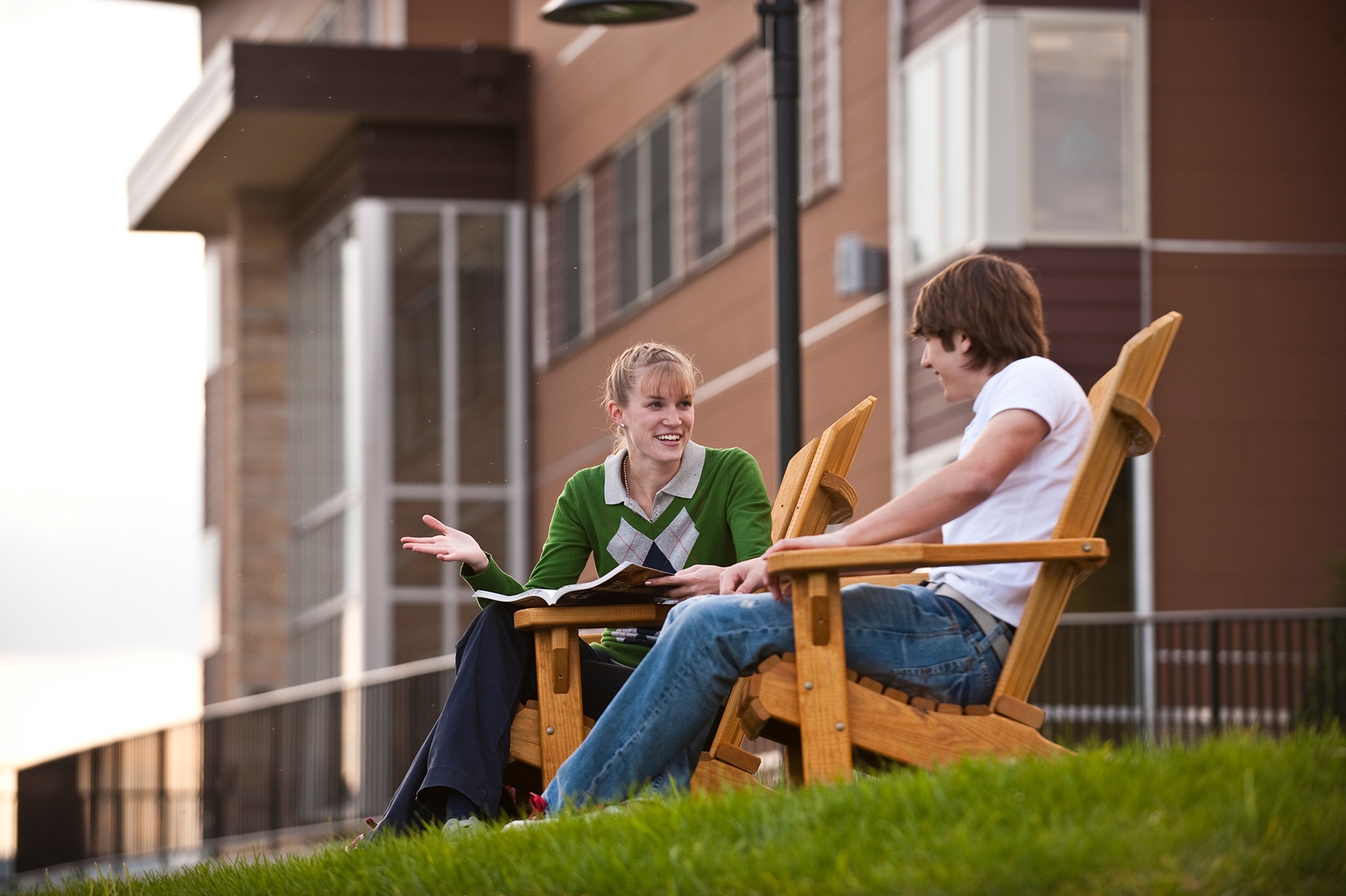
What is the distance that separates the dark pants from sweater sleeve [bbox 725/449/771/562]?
0.50m

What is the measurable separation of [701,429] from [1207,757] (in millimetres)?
16341

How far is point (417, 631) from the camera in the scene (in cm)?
2495

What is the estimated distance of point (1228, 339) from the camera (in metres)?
16.5

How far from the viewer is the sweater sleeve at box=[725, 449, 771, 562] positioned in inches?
255

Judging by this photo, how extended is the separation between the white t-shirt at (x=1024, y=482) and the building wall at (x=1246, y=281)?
1079 centimetres

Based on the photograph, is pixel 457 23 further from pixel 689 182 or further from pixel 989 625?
pixel 989 625

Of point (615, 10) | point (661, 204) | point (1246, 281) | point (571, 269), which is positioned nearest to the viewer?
point (615, 10)

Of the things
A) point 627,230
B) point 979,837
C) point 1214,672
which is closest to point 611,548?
A: point 979,837

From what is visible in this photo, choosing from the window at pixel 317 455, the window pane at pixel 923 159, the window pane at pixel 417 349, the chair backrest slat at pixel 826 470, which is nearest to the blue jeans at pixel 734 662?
the chair backrest slat at pixel 826 470

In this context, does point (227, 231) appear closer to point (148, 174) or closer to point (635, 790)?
point (148, 174)

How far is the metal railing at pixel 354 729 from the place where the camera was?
13.9 meters

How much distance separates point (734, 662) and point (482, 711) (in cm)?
85

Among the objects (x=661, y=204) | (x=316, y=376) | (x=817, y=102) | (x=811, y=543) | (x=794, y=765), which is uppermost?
(x=817, y=102)

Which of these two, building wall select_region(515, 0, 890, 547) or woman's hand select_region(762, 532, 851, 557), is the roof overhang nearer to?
building wall select_region(515, 0, 890, 547)
